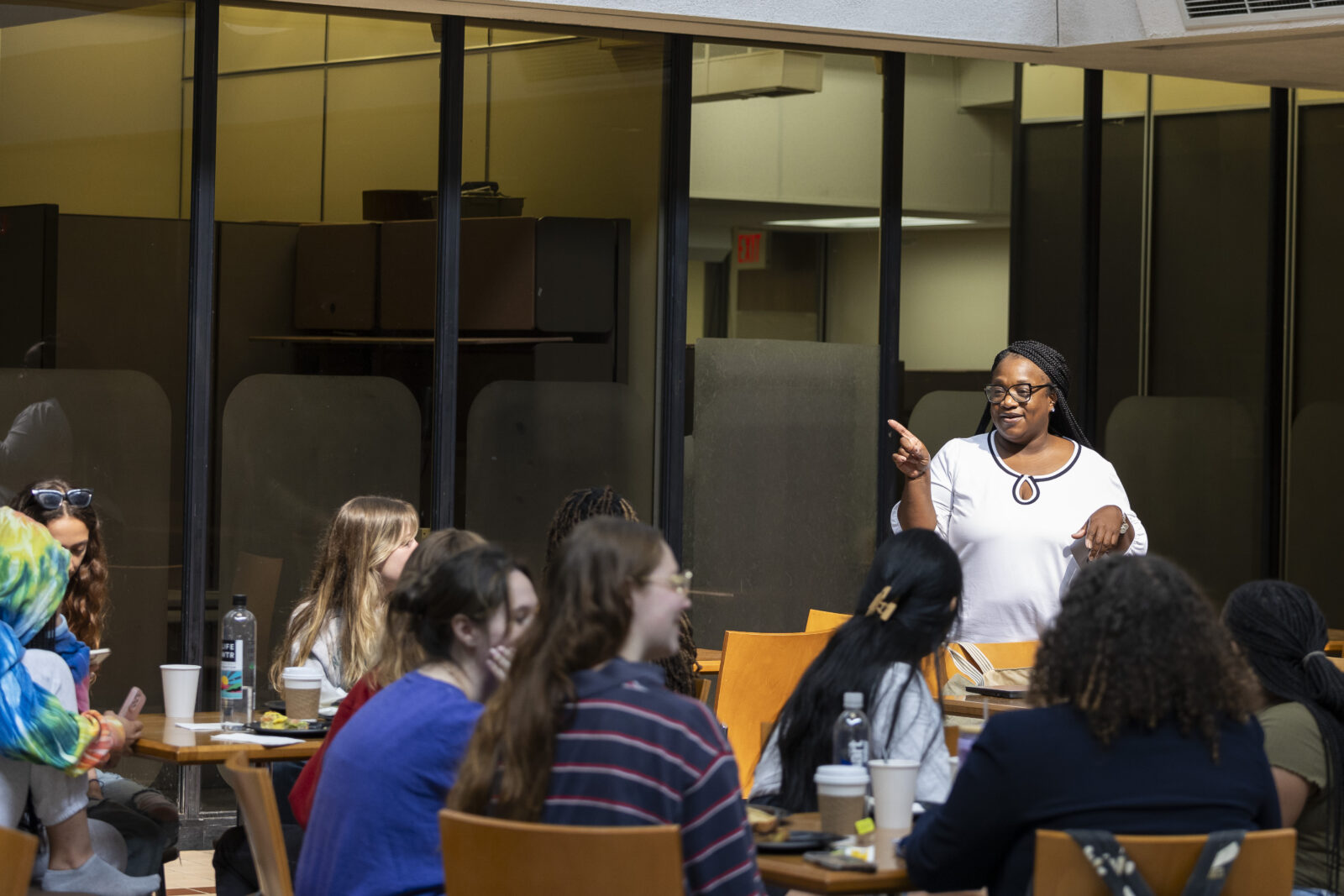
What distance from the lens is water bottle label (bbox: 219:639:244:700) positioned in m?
4.42

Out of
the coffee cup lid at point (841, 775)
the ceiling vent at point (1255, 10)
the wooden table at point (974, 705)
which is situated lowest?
the wooden table at point (974, 705)

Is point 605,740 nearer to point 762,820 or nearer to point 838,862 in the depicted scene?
point 838,862

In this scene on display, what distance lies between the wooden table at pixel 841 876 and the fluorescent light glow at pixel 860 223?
14.3ft

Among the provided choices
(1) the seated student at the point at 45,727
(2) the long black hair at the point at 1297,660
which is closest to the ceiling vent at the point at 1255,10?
(2) the long black hair at the point at 1297,660

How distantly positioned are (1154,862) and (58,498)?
310 centimetres

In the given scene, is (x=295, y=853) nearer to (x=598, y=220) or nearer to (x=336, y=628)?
(x=336, y=628)

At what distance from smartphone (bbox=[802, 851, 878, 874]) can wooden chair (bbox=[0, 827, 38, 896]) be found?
49.4 inches

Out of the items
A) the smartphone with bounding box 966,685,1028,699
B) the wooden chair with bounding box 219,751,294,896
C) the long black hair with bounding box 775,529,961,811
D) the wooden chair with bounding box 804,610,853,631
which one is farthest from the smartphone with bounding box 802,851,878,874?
the wooden chair with bounding box 804,610,853,631

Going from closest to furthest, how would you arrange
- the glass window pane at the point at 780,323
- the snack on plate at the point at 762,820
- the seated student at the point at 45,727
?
the snack on plate at the point at 762,820, the seated student at the point at 45,727, the glass window pane at the point at 780,323

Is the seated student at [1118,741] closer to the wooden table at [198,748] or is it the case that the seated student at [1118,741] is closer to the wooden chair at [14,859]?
the wooden chair at [14,859]

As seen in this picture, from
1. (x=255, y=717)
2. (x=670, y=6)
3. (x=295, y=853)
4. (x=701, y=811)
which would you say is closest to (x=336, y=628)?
(x=255, y=717)

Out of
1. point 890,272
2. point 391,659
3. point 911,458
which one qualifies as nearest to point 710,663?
point 911,458

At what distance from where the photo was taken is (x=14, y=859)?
2.44 m

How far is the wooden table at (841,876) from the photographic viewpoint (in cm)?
276
